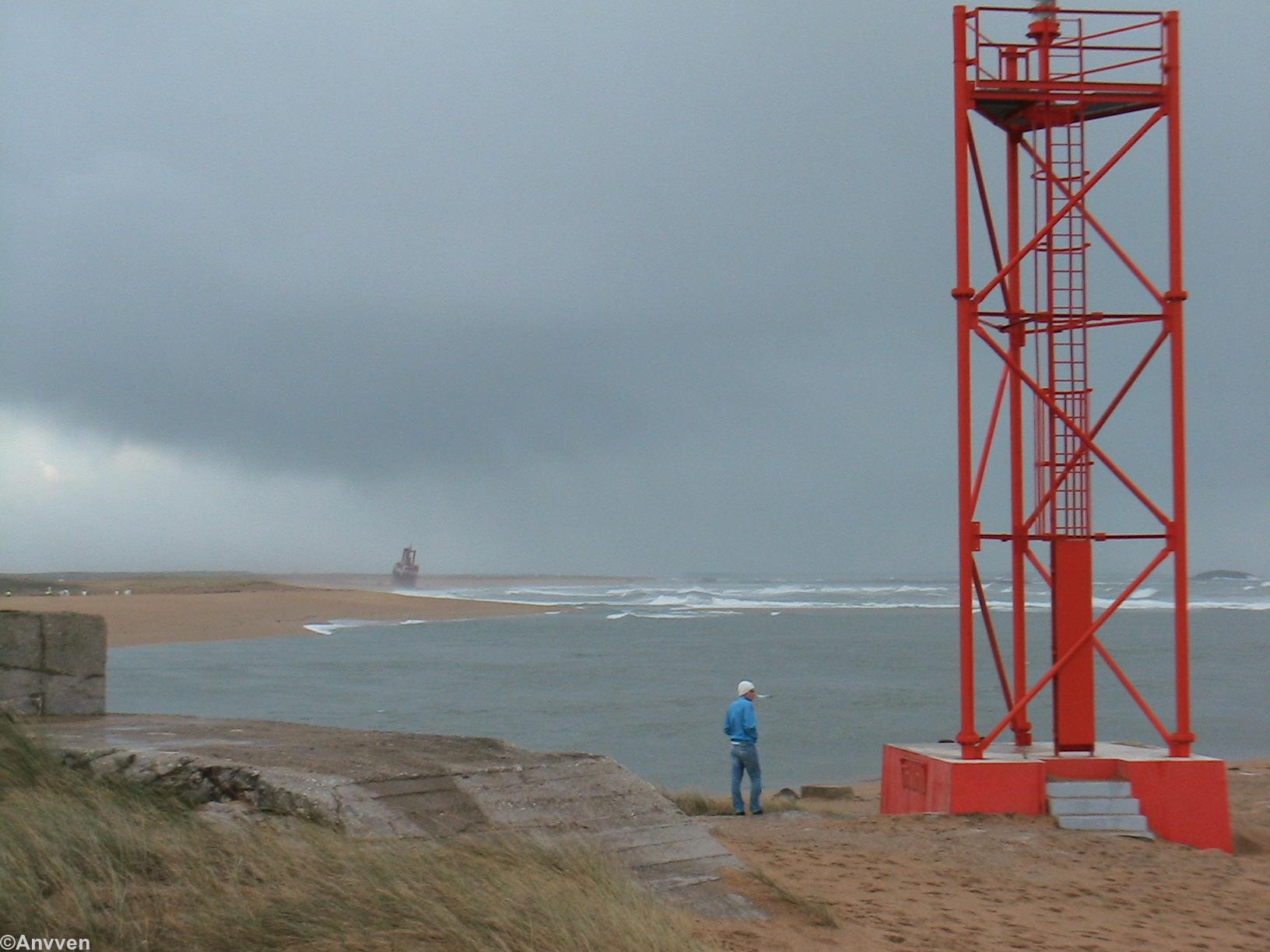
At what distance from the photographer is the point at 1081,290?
12055 mm

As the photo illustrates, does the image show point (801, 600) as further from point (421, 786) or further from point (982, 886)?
point (421, 786)

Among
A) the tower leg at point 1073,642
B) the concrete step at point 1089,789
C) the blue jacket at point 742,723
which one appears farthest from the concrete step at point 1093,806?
the blue jacket at point 742,723

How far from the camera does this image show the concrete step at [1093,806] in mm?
11078

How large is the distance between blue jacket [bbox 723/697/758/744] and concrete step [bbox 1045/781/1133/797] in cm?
369

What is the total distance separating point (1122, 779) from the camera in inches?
448

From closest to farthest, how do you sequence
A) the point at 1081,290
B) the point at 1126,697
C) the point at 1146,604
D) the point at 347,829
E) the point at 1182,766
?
the point at 347,829
the point at 1182,766
the point at 1081,290
the point at 1126,697
the point at 1146,604

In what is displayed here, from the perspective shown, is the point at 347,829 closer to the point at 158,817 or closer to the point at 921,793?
the point at 158,817

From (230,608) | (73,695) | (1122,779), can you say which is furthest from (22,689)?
(230,608)

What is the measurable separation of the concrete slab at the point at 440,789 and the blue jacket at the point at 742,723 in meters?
6.01

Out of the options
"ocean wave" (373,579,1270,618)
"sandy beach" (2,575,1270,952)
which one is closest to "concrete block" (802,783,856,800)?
"sandy beach" (2,575,1270,952)

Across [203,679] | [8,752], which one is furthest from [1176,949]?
[203,679]

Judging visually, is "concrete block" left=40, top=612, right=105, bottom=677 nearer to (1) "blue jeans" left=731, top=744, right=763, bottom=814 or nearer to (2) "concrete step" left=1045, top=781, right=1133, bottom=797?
(1) "blue jeans" left=731, top=744, right=763, bottom=814

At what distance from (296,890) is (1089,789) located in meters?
7.76

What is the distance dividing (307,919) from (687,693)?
75.1ft
